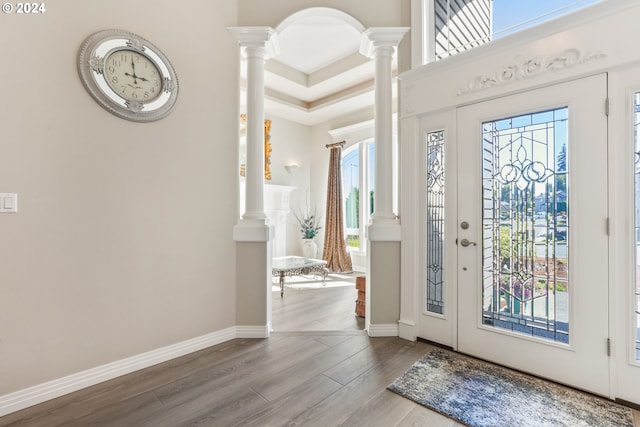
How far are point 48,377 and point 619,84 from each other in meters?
3.97

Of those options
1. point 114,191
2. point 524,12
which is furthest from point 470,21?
point 114,191

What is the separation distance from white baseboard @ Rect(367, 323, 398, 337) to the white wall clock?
257cm

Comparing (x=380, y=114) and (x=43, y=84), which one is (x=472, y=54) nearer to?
(x=380, y=114)

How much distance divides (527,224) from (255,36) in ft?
9.16

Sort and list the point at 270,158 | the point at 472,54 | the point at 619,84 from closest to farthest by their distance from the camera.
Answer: the point at 619,84, the point at 472,54, the point at 270,158

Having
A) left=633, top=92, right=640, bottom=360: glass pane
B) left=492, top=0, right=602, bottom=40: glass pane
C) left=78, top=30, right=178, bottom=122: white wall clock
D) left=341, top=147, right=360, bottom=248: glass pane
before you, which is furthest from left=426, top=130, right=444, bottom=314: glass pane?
left=341, top=147, right=360, bottom=248: glass pane

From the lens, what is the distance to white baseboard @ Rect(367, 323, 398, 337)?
2.79 m

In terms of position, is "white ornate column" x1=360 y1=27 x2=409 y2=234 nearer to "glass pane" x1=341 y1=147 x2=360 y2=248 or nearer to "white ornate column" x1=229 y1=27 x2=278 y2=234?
"white ornate column" x1=229 y1=27 x2=278 y2=234

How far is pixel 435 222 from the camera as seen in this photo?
8.64 ft

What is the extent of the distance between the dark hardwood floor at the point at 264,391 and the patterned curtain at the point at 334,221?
3.32 meters

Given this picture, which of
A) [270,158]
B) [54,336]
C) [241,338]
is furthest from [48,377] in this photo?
[270,158]

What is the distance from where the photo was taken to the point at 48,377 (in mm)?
1885

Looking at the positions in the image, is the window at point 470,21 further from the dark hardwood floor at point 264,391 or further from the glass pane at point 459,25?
the dark hardwood floor at point 264,391
